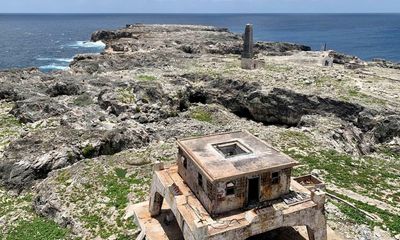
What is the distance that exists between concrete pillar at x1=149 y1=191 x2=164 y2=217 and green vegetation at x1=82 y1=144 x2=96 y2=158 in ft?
44.0

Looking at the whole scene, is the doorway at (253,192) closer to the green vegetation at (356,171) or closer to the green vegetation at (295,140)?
the green vegetation at (356,171)

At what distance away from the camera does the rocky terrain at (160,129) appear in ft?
78.7

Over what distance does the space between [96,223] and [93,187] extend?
4.07 meters

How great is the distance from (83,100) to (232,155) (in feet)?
114

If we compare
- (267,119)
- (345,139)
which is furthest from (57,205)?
(267,119)

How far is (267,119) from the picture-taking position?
52000mm

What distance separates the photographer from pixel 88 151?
1289 inches

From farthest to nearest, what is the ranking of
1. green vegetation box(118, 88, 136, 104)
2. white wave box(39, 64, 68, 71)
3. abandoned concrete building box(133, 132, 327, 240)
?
white wave box(39, 64, 68, 71) → green vegetation box(118, 88, 136, 104) → abandoned concrete building box(133, 132, 327, 240)

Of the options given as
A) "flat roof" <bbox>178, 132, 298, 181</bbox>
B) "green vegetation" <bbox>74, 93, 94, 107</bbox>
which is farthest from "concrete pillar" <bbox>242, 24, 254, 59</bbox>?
"flat roof" <bbox>178, 132, 298, 181</bbox>

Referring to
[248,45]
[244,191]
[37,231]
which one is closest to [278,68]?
[248,45]

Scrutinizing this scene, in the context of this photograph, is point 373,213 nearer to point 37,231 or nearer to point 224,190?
point 224,190

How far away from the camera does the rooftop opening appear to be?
1875 centimetres

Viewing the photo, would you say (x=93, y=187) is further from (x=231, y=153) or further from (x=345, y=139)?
(x=345, y=139)

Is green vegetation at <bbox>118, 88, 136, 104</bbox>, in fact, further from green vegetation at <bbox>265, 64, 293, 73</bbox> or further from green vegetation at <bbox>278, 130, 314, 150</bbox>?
green vegetation at <bbox>265, 64, 293, 73</bbox>
